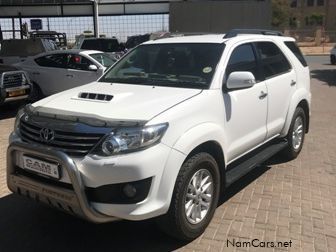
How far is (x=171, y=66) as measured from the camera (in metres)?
5.05

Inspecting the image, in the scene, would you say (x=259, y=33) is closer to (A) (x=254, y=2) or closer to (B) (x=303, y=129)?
(B) (x=303, y=129)

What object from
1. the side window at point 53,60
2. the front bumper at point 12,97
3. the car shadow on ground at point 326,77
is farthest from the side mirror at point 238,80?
the car shadow on ground at point 326,77

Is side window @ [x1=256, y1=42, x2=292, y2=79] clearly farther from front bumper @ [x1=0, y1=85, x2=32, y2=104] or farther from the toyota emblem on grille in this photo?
front bumper @ [x1=0, y1=85, x2=32, y2=104]

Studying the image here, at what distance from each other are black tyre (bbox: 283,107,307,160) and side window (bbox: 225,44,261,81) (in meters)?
1.31

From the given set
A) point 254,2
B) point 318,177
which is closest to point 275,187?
point 318,177

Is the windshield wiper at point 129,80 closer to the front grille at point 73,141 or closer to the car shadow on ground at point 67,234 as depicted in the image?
the front grille at point 73,141

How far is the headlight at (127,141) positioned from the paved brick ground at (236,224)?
1.01 metres

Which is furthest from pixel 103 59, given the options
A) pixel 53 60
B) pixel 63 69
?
pixel 53 60

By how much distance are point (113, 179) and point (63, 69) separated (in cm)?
940

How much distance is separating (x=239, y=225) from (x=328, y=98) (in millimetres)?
9665

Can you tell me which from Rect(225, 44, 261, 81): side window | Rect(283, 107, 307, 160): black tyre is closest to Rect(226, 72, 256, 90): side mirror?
Rect(225, 44, 261, 81): side window

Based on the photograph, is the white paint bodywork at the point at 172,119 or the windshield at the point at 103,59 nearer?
the white paint bodywork at the point at 172,119

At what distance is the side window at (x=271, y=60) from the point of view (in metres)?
5.79

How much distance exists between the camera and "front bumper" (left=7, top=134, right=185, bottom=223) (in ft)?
11.7
